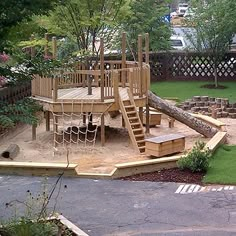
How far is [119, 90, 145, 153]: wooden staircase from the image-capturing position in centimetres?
1334

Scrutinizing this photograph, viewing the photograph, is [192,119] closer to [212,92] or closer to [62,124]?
[62,124]

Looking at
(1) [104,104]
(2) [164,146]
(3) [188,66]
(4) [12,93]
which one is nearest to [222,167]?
(2) [164,146]

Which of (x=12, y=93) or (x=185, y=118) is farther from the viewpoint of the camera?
(x=12, y=93)

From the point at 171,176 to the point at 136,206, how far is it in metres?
1.93

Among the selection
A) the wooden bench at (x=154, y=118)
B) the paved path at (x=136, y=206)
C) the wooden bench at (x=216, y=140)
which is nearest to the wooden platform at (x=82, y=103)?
the wooden bench at (x=154, y=118)

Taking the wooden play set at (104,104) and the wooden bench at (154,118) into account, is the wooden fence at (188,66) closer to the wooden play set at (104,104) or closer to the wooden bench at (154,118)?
the wooden bench at (154,118)

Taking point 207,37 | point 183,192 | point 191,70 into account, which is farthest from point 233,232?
point 191,70

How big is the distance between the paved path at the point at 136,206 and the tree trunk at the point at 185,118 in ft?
16.2

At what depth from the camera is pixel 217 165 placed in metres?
11.1

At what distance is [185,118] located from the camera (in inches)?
583

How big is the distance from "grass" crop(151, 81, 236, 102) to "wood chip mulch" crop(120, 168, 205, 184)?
10041 millimetres

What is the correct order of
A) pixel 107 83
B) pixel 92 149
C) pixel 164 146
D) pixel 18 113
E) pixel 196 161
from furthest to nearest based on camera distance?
pixel 107 83 → pixel 92 149 → pixel 164 146 → pixel 196 161 → pixel 18 113

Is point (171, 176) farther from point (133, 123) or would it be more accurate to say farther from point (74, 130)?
point (74, 130)

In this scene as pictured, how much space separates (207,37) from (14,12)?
2002 cm
